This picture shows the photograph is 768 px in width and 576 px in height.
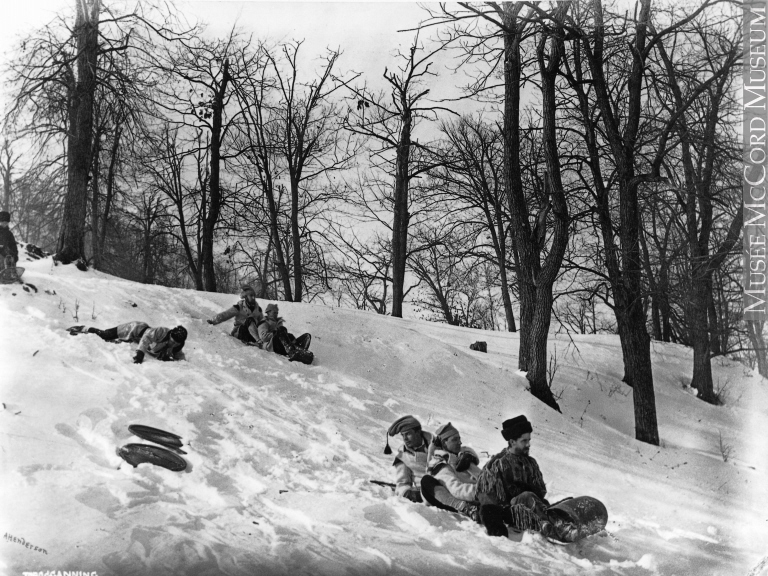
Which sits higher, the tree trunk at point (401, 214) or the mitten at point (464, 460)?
the tree trunk at point (401, 214)

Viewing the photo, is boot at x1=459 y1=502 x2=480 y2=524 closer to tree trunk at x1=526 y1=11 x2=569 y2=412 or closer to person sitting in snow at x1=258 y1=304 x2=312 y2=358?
person sitting in snow at x1=258 y1=304 x2=312 y2=358

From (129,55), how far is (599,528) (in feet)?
23.2

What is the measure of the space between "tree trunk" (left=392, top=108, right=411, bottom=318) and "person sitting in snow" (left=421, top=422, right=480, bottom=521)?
4.15 meters

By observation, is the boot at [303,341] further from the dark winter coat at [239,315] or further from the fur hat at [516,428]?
the fur hat at [516,428]

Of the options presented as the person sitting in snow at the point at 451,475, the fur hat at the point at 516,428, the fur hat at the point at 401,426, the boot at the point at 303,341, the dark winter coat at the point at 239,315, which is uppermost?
the dark winter coat at the point at 239,315

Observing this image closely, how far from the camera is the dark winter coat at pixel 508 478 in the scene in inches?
169

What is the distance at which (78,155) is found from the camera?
801cm

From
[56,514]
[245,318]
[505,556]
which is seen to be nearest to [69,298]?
[245,318]

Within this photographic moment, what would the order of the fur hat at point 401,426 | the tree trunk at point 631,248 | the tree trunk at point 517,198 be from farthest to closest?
1. the tree trunk at point 517,198
2. the tree trunk at point 631,248
3. the fur hat at point 401,426

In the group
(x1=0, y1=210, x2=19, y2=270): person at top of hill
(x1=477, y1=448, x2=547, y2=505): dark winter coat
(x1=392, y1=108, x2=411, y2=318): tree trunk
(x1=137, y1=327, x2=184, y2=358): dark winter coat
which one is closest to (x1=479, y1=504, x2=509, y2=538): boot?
(x1=477, y1=448, x2=547, y2=505): dark winter coat

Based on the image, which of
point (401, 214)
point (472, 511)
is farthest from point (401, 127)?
point (472, 511)

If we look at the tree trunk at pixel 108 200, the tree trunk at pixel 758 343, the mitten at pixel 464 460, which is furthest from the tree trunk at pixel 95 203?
the tree trunk at pixel 758 343

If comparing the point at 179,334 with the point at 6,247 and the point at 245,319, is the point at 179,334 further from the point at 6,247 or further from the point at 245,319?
the point at 6,247

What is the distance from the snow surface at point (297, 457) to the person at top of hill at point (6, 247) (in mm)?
215
